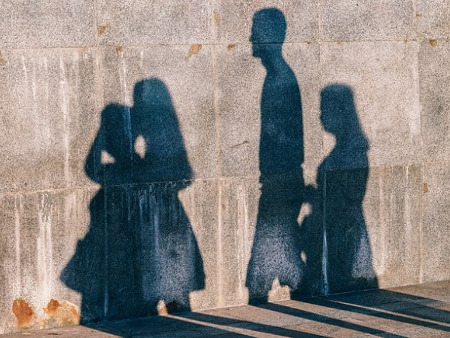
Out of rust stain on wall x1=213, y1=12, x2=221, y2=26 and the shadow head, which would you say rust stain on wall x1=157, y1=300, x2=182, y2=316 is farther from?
rust stain on wall x1=213, y1=12, x2=221, y2=26

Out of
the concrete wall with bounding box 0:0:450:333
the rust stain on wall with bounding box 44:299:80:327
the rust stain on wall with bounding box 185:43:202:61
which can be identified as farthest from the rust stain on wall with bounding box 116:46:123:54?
the rust stain on wall with bounding box 44:299:80:327

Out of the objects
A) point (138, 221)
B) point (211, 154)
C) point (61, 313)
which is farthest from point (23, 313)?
point (211, 154)

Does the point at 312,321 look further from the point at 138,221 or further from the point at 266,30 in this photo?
the point at 266,30

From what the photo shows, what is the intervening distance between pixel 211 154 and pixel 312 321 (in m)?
1.76

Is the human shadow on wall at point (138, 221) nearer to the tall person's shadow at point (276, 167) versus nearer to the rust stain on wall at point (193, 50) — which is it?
the rust stain on wall at point (193, 50)

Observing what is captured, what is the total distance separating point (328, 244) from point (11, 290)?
9.94ft

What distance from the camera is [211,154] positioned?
25.7ft

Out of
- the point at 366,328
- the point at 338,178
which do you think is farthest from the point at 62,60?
the point at 366,328

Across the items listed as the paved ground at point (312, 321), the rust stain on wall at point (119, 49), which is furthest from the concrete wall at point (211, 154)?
the paved ground at point (312, 321)

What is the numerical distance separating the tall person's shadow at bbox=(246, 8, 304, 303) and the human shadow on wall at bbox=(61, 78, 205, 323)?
2.26 ft

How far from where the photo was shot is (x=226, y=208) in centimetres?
792

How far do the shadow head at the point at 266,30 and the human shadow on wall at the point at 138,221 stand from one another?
983 millimetres

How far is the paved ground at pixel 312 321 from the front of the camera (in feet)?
23.7

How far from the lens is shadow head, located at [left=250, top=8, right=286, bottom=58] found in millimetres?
7926
